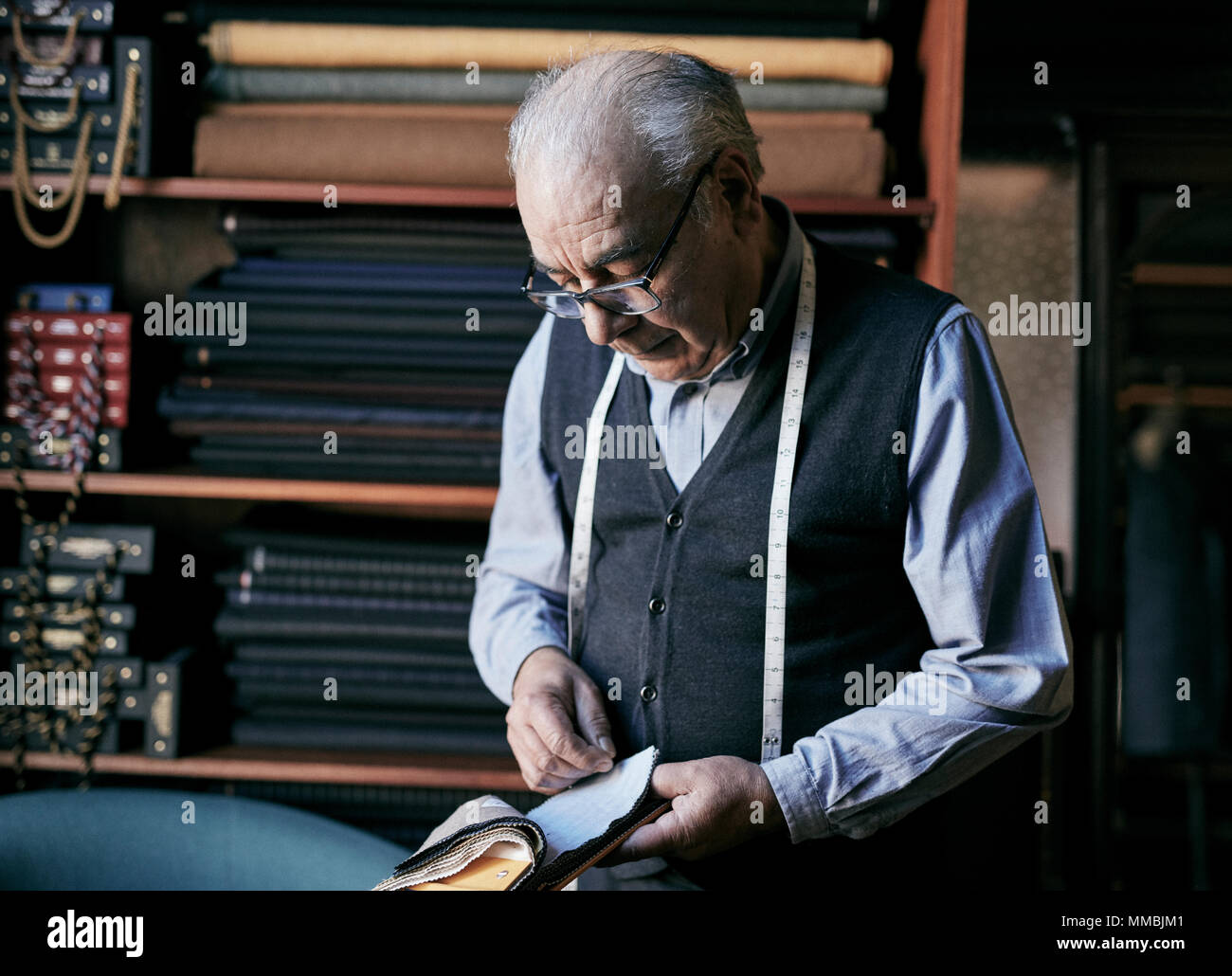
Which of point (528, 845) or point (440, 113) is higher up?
point (440, 113)

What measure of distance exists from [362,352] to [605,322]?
0.97m

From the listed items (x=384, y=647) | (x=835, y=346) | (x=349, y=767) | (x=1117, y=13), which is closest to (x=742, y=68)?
(x=835, y=346)

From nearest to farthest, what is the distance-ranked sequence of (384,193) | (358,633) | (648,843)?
(648,843), (384,193), (358,633)

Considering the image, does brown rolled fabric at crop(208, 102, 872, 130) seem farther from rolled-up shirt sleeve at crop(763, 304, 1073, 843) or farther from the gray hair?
rolled-up shirt sleeve at crop(763, 304, 1073, 843)

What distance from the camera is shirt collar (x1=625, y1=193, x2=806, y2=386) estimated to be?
1.25 meters

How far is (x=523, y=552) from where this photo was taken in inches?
57.5

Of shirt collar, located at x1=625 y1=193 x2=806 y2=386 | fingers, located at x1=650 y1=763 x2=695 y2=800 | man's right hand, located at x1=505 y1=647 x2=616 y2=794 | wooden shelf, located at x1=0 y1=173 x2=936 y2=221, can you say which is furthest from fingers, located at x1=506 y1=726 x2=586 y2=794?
wooden shelf, located at x1=0 y1=173 x2=936 y2=221

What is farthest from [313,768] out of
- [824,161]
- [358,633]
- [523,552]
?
[824,161]

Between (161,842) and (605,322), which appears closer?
(605,322)

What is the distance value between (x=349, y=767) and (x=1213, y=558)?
2084 mm

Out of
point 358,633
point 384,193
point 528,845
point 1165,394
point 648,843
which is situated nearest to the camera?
point 528,845

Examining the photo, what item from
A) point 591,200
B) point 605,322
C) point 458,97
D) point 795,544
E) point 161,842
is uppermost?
point 458,97

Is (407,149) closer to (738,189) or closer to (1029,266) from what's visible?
(738,189)

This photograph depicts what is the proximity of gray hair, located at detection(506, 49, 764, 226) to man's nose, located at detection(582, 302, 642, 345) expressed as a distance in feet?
0.48
